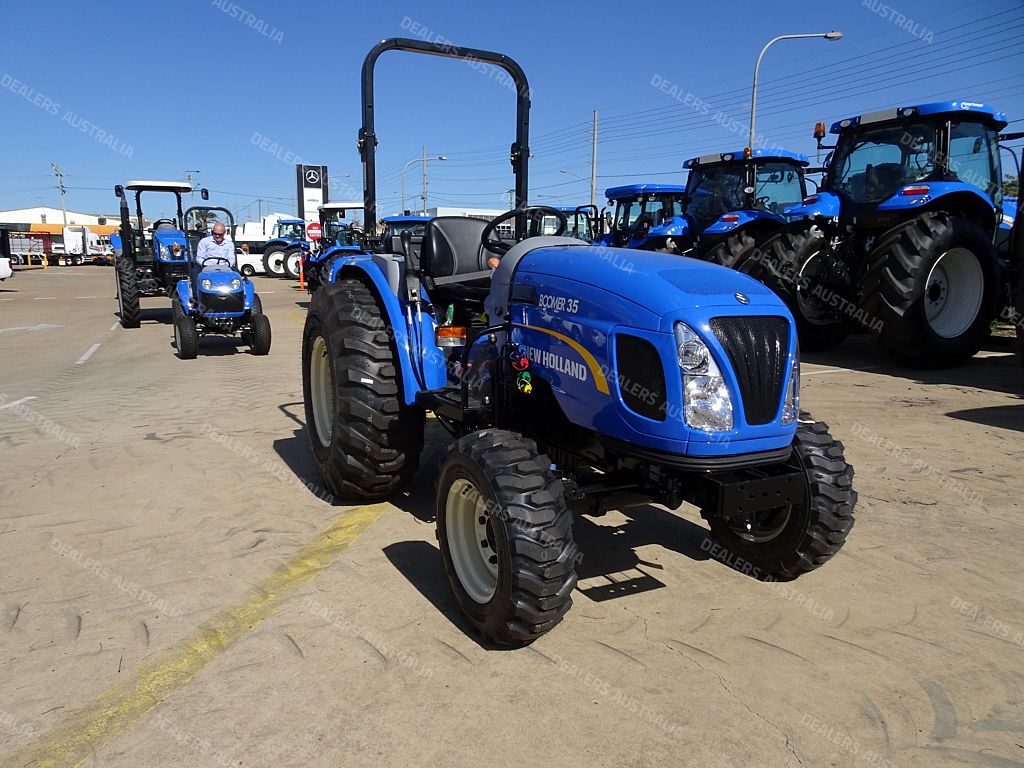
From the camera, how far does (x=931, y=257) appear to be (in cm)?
797

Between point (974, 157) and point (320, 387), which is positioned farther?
point (974, 157)

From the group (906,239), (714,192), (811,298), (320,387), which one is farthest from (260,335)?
(906,239)

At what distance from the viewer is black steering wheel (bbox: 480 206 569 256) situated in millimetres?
3689

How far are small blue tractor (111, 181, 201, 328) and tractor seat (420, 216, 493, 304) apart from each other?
35.4ft

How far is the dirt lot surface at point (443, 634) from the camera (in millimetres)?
2301

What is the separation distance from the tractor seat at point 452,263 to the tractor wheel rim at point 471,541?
4.75 ft

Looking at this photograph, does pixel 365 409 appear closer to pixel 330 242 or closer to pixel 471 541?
pixel 471 541

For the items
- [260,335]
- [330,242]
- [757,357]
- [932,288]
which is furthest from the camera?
[330,242]

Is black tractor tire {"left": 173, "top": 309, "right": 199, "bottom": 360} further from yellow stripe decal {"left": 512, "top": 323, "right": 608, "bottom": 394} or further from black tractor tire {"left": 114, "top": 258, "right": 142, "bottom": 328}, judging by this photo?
yellow stripe decal {"left": 512, "top": 323, "right": 608, "bottom": 394}

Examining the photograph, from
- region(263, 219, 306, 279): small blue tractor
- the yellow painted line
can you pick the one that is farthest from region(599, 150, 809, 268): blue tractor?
region(263, 219, 306, 279): small blue tractor

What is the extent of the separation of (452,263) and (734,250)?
6.84m

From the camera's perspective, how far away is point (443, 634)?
9.57 feet

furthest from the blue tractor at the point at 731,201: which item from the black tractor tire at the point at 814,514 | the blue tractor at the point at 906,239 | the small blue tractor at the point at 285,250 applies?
the small blue tractor at the point at 285,250

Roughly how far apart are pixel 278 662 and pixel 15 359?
9.07m
